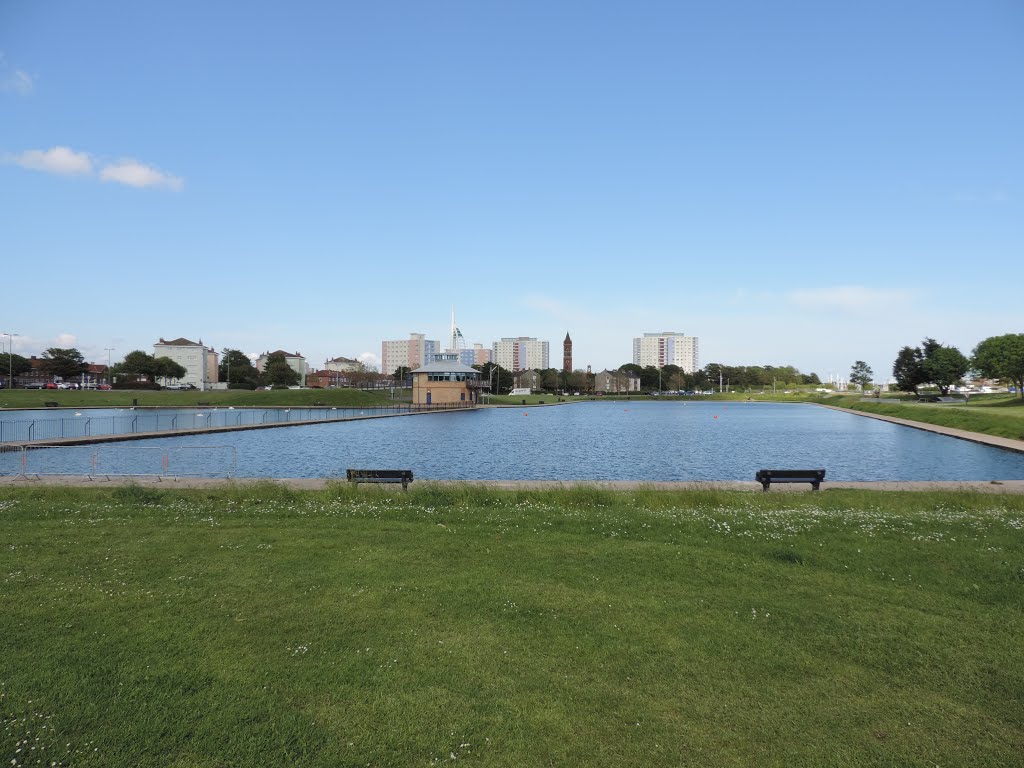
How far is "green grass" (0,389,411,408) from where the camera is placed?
76750 mm

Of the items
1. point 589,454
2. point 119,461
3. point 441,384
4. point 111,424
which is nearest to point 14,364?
point 441,384

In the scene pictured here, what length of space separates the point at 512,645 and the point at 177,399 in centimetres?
9626

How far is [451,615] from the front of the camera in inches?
282

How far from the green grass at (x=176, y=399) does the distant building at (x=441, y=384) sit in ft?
25.0

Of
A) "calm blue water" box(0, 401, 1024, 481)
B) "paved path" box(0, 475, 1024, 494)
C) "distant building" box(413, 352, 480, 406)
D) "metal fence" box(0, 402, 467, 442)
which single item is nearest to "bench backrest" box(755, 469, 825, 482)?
"paved path" box(0, 475, 1024, 494)

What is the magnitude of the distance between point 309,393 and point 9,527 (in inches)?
3643

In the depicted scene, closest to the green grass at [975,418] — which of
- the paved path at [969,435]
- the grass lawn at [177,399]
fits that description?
the paved path at [969,435]

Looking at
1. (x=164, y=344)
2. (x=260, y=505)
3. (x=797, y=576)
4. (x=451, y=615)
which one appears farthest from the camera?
(x=164, y=344)

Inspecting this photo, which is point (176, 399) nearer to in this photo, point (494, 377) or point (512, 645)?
point (512, 645)

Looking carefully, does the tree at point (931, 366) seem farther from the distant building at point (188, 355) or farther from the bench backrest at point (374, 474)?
the distant building at point (188, 355)

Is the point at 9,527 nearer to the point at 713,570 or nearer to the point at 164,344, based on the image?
the point at 713,570

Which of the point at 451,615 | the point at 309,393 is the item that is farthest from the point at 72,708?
the point at 309,393

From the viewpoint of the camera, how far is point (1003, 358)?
3009 inches

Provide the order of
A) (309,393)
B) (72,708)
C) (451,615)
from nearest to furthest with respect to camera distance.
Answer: (72,708) < (451,615) < (309,393)
